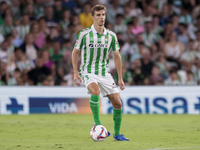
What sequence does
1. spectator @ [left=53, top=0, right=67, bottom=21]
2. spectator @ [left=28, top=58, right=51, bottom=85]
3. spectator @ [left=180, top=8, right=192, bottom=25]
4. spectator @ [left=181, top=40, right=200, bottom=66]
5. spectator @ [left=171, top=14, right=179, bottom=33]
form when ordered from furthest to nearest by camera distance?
spectator @ [left=180, top=8, right=192, bottom=25] → spectator @ [left=171, top=14, right=179, bottom=33] → spectator @ [left=53, top=0, right=67, bottom=21] → spectator @ [left=181, top=40, right=200, bottom=66] → spectator @ [left=28, top=58, right=51, bottom=85]

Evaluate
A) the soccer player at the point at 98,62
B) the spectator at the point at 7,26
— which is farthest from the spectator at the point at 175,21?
the soccer player at the point at 98,62

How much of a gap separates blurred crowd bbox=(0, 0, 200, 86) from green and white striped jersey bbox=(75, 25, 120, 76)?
19.5ft

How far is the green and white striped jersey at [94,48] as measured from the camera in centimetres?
665

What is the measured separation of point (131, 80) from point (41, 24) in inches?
157

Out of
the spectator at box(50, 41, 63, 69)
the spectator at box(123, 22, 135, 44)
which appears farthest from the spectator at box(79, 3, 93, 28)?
the spectator at box(50, 41, 63, 69)

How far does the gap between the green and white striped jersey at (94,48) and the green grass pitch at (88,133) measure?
1229mm

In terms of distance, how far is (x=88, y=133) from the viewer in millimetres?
7750

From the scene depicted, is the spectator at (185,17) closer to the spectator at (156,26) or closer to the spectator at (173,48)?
the spectator at (156,26)

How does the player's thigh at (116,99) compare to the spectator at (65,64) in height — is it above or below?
below

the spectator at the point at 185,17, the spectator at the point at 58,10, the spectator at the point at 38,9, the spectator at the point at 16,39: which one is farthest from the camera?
the spectator at the point at 185,17

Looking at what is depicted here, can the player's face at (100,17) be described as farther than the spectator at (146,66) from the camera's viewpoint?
No

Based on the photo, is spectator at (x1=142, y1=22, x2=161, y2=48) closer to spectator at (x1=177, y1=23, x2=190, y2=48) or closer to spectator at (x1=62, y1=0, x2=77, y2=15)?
spectator at (x1=177, y1=23, x2=190, y2=48)

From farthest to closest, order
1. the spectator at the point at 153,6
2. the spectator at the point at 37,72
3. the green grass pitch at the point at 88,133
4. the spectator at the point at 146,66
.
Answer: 1. the spectator at the point at 153,6
2. the spectator at the point at 146,66
3. the spectator at the point at 37,72
4. the green grass pitch at the point at 88,133

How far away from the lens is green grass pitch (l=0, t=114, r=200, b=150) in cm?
602
